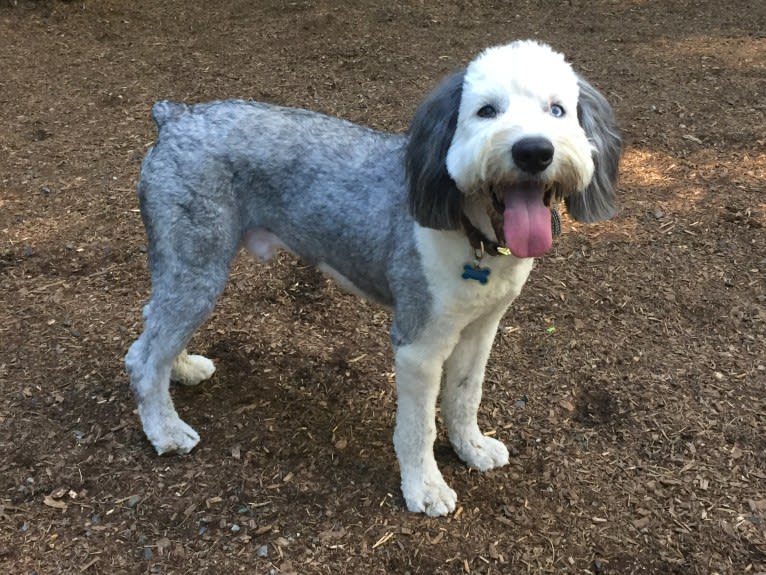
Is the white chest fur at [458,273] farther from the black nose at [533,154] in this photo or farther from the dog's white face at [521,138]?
the black nose at [533,154]

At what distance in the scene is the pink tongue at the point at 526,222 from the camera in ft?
7.03

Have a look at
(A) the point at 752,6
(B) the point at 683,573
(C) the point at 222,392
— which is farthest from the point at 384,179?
(A) the point at 752,6

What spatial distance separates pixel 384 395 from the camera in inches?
140

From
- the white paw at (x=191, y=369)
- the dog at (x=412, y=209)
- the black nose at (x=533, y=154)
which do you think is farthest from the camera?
the white paw at (x=191, y=369)

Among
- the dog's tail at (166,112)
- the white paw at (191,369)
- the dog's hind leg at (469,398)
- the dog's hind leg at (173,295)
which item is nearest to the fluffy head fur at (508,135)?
the dog's hind leg at (469,398)

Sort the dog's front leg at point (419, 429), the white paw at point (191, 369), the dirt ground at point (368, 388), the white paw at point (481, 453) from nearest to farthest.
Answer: the dog's front leg at point (419, 429) → the dirt ground at point (368, 388) → the white paw at point (481, 453) → the white paw at point (191, 369)

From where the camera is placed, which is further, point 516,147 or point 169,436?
point 169,436

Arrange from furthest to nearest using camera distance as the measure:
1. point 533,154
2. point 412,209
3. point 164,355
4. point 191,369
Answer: point 191,369 → point 164,355 → point 412,209 → point 533,154

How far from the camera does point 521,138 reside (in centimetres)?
197

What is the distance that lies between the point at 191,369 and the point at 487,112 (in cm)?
205

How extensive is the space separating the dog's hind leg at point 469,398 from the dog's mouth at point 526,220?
0.72m

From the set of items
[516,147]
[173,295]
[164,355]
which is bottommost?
[164,355]

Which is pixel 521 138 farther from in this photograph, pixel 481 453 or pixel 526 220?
pixel 481 453

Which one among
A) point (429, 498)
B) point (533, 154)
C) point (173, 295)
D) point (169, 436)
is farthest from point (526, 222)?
point (169, 436)
